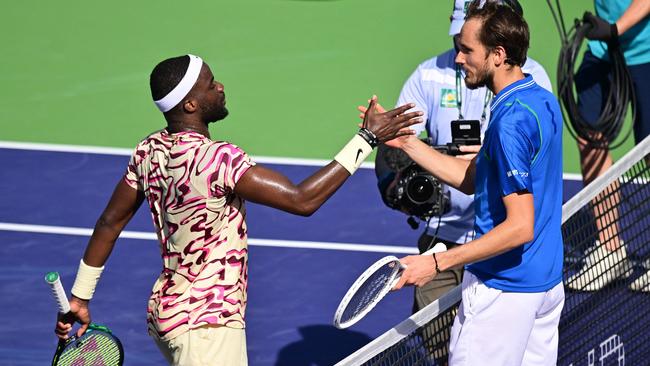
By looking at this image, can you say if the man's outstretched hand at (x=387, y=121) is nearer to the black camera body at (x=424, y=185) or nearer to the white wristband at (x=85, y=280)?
the black camera body at (x=424, y=185)

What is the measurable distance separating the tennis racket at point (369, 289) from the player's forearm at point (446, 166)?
701mm

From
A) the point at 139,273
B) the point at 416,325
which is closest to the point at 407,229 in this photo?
the point at 139,273

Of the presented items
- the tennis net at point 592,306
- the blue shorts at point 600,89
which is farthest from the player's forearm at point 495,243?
the blue shorts at point 600,89

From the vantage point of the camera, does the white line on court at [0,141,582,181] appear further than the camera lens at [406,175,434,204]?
Yes

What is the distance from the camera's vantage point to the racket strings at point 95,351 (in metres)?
5.32

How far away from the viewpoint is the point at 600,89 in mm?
8477

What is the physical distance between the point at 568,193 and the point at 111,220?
15.9 feet

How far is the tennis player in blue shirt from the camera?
4426 millimetres

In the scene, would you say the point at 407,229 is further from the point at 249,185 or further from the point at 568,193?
the point at 249,185

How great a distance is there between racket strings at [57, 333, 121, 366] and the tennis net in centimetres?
105

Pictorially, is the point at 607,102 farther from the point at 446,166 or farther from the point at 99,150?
the point at 99,150

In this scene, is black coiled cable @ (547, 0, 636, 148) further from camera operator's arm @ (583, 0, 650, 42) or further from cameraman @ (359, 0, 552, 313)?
cameraman @ (359, 0, 552, 313)

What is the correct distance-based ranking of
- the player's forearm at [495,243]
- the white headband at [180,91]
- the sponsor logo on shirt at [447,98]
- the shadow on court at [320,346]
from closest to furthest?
the player's forearm at [495,243]
the white headband at [180,91]
the sponsor logo on shirt at [447,98]
the shadow on court at [320,346]

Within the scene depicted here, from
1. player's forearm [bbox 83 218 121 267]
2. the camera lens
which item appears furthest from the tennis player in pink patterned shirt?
the camera lens
